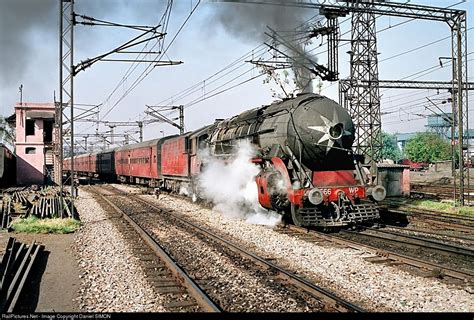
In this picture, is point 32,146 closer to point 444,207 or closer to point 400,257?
point 444,207

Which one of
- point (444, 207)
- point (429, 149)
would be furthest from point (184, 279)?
point (429, 149)

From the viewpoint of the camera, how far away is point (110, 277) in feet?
23.1

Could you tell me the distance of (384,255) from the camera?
8.23m

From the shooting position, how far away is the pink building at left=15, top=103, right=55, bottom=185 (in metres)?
33.7

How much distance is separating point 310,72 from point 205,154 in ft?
16.6

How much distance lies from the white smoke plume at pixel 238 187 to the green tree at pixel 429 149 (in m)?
67.6

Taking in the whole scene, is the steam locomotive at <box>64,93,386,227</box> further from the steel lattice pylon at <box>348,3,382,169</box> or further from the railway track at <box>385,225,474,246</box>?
the steel lattice pylon at <box>348,3,382,169</box>

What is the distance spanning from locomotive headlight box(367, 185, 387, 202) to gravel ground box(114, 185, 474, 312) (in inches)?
94.4

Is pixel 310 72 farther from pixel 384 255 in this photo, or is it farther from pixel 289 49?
pixel 384 255

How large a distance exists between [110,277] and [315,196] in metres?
5.02

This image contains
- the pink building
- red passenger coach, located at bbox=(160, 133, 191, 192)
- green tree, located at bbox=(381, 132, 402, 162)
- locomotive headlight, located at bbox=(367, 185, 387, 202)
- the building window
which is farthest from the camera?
green tree, located at bbox=(381, 132, 402, 162)

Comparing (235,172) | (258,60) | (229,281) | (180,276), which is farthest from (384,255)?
(258,60)

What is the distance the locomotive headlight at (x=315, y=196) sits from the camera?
10.1 meters

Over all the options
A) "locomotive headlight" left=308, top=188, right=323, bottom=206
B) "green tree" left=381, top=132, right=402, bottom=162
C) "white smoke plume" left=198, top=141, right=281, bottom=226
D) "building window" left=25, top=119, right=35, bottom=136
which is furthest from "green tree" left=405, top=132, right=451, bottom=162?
"locomotive headlight" left=308, top=188, right=323, bottom=206
